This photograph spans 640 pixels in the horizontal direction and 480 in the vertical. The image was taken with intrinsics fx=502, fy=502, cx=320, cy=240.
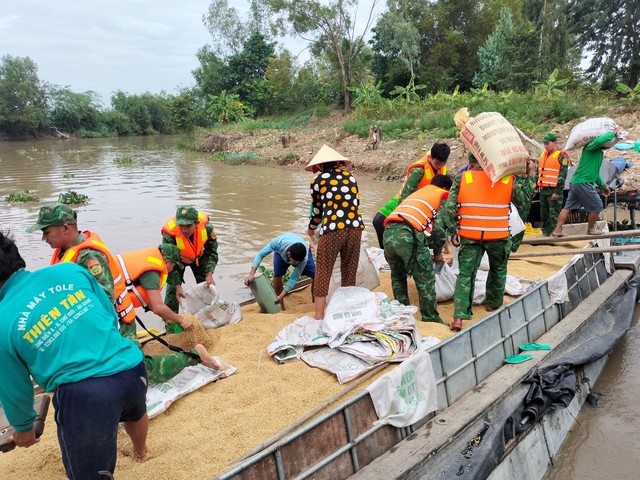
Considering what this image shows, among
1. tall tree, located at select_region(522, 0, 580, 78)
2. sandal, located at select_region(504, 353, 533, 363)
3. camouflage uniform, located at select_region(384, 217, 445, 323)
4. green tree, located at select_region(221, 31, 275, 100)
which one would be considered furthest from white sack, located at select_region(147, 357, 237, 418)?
green tree, located at select_region(221, 31, 275, 100)

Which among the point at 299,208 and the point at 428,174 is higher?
the point at 428,174

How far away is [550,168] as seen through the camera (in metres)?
7.39

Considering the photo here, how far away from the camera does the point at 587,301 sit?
5516 millimetres

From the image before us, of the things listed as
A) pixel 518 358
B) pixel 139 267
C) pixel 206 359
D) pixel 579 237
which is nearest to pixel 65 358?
pixel 139 267

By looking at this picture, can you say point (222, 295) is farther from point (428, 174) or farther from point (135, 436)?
point (135, 436)

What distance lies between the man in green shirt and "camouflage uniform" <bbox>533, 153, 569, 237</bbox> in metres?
0.57

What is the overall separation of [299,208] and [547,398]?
10595mm

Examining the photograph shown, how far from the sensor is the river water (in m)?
4.22

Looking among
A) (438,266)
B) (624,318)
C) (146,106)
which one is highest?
(146,106)

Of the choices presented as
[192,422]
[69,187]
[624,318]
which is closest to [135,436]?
[192,422]

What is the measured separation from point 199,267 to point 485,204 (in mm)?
2874

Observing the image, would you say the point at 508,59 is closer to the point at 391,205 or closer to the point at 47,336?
the point at 391,205

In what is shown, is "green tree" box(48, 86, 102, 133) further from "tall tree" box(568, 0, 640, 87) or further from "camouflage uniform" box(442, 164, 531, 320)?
"camouflage uniform" box(442, 164, 531, 320)

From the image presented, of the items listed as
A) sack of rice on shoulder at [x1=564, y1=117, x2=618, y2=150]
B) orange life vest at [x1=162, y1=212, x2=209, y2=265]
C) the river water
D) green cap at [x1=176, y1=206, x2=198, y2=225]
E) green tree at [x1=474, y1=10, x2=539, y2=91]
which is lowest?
the river water
